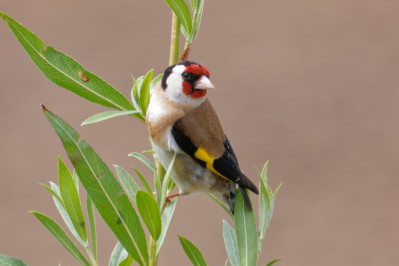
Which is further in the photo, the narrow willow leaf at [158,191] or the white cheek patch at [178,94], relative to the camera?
the white cheek patch at [178,94]

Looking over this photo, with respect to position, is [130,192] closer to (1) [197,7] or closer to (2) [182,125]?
(2) [182,125]

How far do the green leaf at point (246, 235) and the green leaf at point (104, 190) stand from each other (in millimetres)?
137

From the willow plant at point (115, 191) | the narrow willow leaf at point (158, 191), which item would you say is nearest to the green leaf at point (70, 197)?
the willow plant at point (115, 191)

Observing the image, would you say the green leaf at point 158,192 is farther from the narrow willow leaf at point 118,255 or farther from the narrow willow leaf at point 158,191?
the narrow willow leaf at point 118,255

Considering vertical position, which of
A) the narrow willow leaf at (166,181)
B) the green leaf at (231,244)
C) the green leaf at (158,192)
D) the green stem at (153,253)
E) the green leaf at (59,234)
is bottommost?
the green leaf at (231,244)

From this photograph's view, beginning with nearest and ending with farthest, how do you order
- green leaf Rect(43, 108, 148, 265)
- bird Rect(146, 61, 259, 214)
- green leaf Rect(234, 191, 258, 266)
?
1. green leaf Rect(43, 108, 148, 265)
2. green leaf Rect(234, 191, 258, 266)
3. bird Rect(146, 61, 259, 214)

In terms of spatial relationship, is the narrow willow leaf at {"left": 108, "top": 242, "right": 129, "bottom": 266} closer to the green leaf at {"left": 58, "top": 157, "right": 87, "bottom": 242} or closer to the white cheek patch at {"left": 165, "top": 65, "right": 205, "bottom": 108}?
the green leaf at {"left": 58, "top": 157, "right": 87, "bottom": 242}

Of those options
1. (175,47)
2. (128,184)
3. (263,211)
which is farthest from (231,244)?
(175,47)

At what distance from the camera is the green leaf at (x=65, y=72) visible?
2.10 feet

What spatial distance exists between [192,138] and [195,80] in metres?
0.09

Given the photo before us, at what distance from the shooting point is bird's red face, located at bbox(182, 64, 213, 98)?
792 mm

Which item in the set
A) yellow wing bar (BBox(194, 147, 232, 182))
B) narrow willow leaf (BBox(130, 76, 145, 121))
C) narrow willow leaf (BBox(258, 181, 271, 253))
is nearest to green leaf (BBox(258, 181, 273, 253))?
narrow willow leaf (BBox(258, 181, 271, 253))

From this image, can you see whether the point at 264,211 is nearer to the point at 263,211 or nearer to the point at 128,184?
the point at 263,211

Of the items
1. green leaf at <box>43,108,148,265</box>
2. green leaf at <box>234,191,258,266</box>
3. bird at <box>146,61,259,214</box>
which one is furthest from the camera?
bird at <box>146,61,259,214</box>
